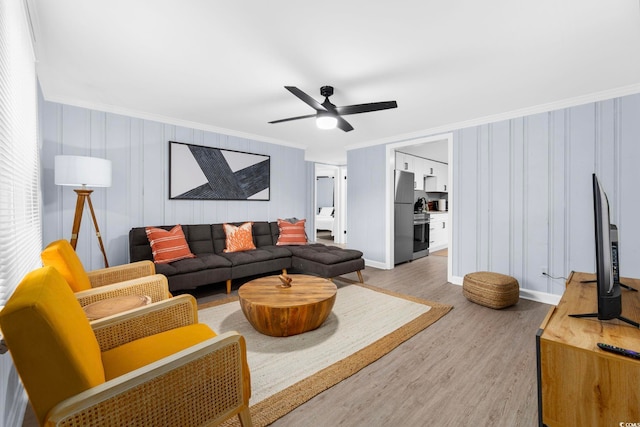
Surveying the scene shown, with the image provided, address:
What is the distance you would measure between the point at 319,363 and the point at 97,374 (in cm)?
141

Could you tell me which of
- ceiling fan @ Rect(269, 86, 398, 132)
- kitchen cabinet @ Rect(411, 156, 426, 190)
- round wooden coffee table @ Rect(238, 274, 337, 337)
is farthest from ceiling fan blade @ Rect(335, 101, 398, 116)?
kitchen cabinet @ Rect(411, 156, 426, 190)

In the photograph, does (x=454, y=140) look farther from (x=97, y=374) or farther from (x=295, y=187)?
(x=97, y=374)

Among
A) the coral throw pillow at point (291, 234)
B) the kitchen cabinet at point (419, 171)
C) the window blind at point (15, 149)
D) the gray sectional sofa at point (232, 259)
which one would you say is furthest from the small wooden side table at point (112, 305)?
the kitchen cabinet at point (419, 171)

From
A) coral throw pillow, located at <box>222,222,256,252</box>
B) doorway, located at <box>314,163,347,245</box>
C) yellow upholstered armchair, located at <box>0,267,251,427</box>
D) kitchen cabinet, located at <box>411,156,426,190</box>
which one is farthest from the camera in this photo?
doorway, located at <box>314,163,347,245</box>

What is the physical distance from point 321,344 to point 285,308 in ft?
1.42

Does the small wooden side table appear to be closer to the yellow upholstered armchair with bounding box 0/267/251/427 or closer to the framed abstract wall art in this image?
the yellow upholstered armchair with bounding box 0/267/251/427

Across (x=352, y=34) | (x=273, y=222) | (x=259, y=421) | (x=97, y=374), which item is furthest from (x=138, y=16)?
(x=273, y=222)

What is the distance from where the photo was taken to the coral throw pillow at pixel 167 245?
11.3ft

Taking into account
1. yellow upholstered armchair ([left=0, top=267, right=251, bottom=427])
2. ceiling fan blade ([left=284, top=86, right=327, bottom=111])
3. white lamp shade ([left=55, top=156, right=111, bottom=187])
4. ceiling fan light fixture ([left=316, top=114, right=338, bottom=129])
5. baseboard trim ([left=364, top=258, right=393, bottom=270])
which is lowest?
baseboard trim ([left=364, top=258, right=393, bottom=270])

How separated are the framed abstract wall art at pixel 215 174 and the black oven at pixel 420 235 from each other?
3.16 m

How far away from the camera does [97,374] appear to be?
1.07m

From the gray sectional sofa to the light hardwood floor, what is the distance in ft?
4.96

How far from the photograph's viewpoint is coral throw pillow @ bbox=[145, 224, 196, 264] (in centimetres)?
346

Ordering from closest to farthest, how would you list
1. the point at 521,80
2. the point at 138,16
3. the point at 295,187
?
the point at 138,16 → the point at 521,80 → the point at 295,187
